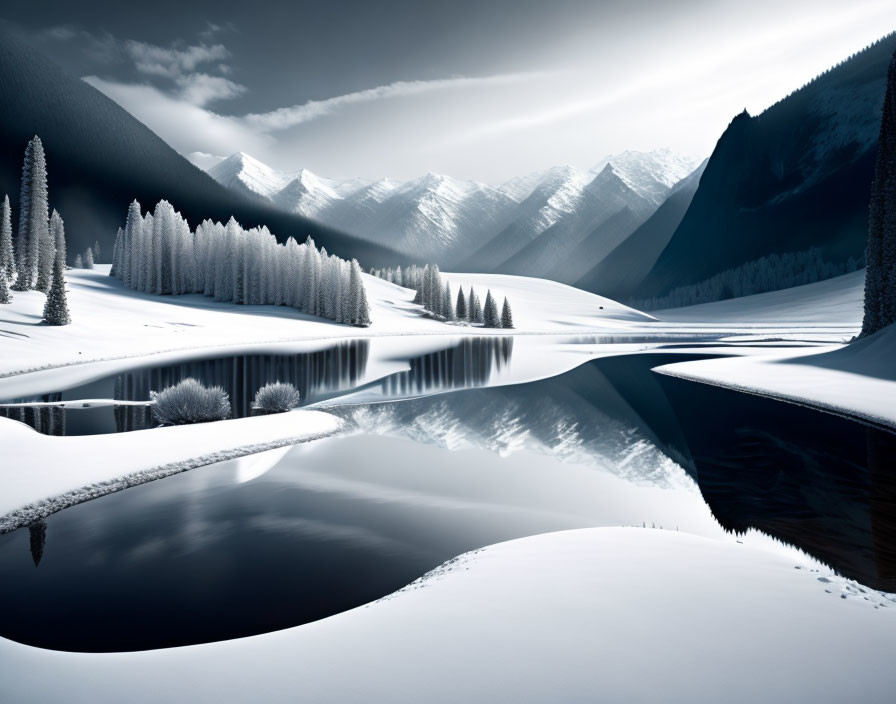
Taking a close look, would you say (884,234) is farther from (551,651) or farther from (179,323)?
(179,323)

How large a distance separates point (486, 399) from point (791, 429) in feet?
49.0

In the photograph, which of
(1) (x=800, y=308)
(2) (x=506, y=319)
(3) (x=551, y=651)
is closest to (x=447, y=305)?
(2) (x=506, y=319)

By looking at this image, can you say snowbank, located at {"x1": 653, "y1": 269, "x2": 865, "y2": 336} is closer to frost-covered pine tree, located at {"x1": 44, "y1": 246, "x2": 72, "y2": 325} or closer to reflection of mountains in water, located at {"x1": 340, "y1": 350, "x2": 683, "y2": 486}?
reflection of mountains in water, located at {"x1": 340, "y1": 350, "x2": 683, "y2": 486}

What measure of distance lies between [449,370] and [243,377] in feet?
53.0

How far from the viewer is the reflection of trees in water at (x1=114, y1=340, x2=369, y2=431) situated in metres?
27.2

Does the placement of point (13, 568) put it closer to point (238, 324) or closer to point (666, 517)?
point (666, 517)

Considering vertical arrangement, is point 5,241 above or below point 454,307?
above

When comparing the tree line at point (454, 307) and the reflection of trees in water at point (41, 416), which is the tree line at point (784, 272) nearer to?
the tree line at point (454, 307)

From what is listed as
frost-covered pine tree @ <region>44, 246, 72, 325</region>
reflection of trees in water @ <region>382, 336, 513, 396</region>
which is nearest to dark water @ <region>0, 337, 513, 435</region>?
reflection of trees in water @ <region>382, 336, 513, 396</region>

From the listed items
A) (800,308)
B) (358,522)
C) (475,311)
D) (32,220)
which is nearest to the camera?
(358,522)

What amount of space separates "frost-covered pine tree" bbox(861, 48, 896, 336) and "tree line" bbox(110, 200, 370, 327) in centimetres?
7128

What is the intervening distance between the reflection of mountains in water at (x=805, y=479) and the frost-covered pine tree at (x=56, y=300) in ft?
172

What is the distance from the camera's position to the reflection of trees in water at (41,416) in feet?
70.2

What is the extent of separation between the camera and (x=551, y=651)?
639 cm
